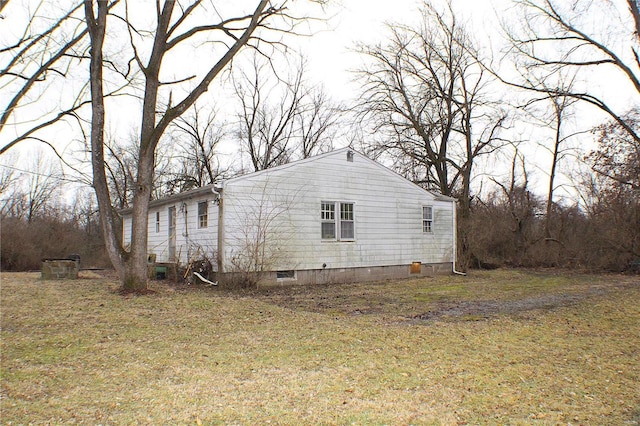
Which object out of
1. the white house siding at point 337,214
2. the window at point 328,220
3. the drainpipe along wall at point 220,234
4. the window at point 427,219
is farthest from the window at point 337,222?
the window at point 427,219

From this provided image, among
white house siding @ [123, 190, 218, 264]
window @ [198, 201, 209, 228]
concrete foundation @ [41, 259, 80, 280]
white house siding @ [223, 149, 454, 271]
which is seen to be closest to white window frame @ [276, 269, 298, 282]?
white house siding @ [223, 149, 454, 271]

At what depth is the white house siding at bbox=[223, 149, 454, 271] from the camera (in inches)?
509

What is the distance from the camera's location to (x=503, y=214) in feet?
79.0

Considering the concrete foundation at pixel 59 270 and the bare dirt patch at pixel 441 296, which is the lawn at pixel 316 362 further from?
the concrete foundation at pixel 59 270

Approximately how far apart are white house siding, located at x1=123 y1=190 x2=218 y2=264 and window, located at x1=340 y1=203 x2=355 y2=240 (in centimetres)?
417

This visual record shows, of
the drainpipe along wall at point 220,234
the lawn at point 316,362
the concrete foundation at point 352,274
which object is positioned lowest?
the lawn at point 316,362

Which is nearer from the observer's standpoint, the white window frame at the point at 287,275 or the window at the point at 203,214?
the white window frame at the point at 287,275

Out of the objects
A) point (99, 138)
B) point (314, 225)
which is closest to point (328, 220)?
point (314, 225)

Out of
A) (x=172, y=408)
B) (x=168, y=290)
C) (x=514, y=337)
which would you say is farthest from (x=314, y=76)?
(x=172, y=408)

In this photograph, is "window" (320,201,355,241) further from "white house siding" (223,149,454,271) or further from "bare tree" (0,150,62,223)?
"bare tree" (0,150,62,223)

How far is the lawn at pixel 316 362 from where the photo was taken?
3.79 metres

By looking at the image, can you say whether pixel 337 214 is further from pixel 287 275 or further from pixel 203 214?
pixel 203 214

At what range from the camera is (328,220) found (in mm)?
14516

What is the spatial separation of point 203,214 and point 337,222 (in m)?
4.22
